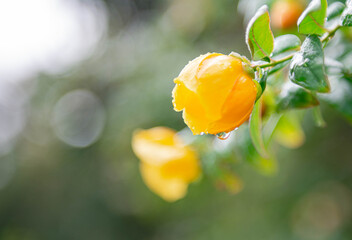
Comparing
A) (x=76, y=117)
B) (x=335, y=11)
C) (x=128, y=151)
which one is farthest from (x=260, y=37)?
(x=76, y=117)

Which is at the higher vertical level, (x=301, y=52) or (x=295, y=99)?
(x=301, y=52)

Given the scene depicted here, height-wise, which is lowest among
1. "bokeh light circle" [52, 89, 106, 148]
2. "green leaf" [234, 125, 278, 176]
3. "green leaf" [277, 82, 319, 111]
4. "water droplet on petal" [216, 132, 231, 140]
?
"bokeh light circle" [52, 89, 106, 148]

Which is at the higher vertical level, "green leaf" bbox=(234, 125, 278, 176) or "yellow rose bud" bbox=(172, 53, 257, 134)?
"yellow rose bud" bbox=(172, 53, 257, 134)

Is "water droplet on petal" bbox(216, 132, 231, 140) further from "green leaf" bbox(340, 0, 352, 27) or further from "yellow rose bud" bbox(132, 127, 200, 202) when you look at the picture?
"yellow rose bud" bbox(132, 127, 200, 202)

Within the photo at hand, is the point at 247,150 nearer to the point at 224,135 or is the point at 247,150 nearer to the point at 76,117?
the point at 224,135

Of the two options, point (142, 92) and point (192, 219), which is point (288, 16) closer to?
point (142, 92)

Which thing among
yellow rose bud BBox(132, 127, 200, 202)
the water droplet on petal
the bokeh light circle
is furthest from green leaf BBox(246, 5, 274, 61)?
the bokeh light circle

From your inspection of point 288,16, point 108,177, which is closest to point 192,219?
point 108,177
